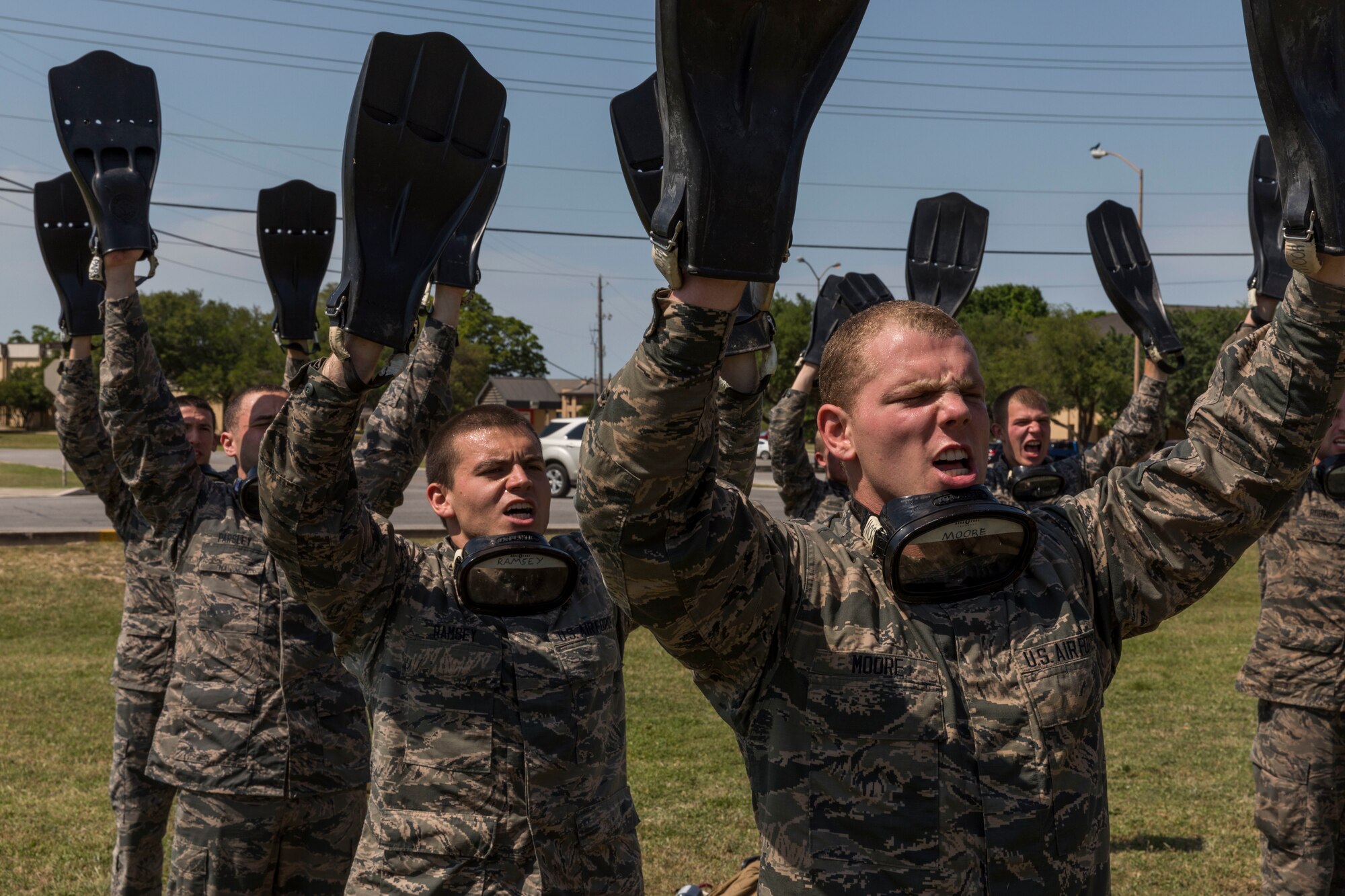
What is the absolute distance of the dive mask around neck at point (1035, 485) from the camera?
6.68 metres

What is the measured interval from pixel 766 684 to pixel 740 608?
0.24 meters

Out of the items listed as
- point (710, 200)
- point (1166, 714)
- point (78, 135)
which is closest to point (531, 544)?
point (710, 200)

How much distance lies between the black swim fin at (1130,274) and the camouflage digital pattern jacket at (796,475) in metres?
1.62

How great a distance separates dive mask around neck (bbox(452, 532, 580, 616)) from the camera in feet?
11.1

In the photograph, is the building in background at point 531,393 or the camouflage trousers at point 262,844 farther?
the building in background at point 531,393

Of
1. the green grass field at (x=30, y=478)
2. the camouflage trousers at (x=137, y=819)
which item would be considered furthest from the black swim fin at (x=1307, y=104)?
the green grass field at (x=30, y=478)

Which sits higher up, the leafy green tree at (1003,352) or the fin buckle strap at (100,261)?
the leafy green tree at (1003,352)

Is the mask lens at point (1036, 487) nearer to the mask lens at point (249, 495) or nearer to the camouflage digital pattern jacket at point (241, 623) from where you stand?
the camouflage digital pattern jacket at point (241, 623)

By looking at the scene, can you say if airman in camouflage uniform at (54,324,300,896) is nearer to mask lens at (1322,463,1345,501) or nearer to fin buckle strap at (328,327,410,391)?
fin buckle strap at (328,327,410,391)

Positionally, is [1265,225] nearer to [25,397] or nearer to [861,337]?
[861,337]

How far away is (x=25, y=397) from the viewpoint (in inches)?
3408

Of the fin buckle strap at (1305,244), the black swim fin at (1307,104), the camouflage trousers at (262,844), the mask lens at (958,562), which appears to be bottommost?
the camouflage trousers at (262,844)

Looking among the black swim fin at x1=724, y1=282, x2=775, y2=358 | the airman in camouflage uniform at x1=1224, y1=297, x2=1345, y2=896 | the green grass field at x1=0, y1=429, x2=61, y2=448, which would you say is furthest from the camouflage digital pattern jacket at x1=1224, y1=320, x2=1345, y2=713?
the green grass field at x1=0, y1=429, x2=61, y2=448

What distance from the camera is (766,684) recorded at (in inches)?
92.8
